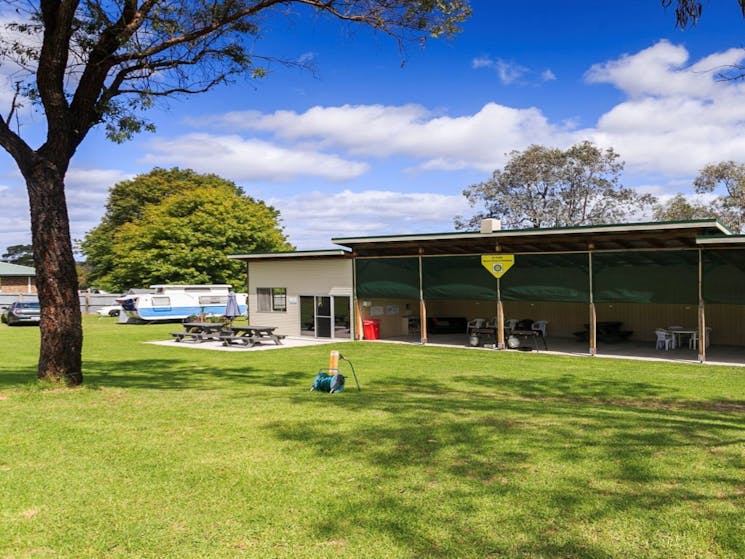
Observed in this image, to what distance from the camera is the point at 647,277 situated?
1652 cm

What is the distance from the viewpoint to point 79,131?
9.68 m

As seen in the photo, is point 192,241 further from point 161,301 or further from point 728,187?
point 728,187

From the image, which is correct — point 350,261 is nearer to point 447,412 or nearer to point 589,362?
point 589,362

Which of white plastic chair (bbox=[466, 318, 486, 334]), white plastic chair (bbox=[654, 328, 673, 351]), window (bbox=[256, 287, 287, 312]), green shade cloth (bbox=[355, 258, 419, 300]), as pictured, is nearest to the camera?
white plastic chair (bbox=[654, 328, 673, 351])

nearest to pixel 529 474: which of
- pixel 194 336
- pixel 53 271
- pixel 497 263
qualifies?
pixel 53 271

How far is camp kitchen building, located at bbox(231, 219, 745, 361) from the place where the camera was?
1571 centimetres

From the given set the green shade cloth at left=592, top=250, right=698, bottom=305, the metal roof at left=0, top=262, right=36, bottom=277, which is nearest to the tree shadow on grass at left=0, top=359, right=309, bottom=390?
the green shade cloth at left=592, top=250, right=698, bottom=305

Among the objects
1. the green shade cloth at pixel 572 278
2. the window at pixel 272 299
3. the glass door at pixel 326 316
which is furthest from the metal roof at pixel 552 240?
the window at pixel 272 299

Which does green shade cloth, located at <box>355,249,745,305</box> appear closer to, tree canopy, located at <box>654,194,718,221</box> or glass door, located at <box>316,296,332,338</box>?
glass door, located at <box>316,296,332,338</box>

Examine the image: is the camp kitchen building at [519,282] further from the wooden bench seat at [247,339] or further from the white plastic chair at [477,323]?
the wooden bench seat at [247,339]

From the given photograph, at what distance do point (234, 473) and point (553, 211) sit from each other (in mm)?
37193

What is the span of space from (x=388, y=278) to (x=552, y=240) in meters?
6.36

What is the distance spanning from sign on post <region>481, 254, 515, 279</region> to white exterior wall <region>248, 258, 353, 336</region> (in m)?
5.72

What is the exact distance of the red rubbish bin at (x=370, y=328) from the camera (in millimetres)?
22859
